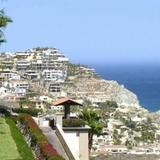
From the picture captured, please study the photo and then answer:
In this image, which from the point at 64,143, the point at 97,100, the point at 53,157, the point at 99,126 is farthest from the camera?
the point at 97,100

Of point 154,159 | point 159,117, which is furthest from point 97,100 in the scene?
point 154,159

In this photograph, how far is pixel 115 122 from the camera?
5576 inches

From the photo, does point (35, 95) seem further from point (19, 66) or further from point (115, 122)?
point (19, 66)

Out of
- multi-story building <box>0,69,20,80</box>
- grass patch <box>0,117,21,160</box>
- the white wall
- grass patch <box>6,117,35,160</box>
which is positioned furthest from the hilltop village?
grass patch <box>0,117,21,160</box>

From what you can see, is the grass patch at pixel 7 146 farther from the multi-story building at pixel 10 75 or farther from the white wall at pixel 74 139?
the multi-story building at pixel 10 75

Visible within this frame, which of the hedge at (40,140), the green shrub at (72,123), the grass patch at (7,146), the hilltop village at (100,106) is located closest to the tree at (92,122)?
the green shrub at (72,123)

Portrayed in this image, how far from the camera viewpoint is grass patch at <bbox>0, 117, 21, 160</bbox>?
63.6 feet

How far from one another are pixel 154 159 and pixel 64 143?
22.9m

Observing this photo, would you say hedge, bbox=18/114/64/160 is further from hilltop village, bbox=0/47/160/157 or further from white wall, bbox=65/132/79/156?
hilltop village, bbox=0/47/160/157

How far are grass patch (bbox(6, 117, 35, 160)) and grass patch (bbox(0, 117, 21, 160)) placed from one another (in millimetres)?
133

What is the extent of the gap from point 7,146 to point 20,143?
2.33 feet

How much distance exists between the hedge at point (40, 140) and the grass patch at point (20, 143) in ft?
1.04

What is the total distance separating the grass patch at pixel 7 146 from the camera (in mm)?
19375

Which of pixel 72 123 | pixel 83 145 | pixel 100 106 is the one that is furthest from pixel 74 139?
pixel 100 106
